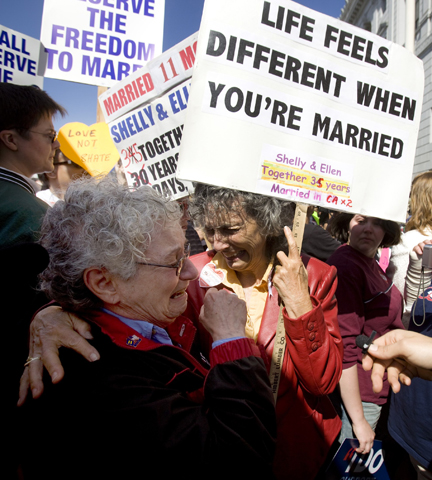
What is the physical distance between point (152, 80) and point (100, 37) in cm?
108

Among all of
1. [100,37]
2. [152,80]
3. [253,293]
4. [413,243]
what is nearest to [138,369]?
[253,293]

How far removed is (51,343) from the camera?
45.9 inches

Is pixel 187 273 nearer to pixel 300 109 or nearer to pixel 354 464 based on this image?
pixel 300 109

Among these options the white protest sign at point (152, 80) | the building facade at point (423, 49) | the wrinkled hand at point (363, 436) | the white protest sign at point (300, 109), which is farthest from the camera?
the building facade at point (423, 49)

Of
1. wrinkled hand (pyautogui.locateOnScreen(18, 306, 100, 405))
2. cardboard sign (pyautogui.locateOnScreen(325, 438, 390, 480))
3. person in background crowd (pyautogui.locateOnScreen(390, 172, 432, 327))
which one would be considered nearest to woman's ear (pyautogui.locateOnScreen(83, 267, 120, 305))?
wrinkled hand (pyautogui.locateOnScreen(18, 306, 100, 405))

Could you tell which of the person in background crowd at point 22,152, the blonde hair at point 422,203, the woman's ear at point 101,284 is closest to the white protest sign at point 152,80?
the person in background crowd at point 22,152

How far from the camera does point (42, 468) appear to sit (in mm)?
1039

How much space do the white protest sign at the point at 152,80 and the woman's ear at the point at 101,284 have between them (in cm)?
157

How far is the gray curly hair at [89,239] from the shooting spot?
51.1 inches

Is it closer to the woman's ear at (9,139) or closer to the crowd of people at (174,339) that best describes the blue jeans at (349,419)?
the crowd of people at (174,339)

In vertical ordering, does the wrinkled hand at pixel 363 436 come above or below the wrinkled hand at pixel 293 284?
below

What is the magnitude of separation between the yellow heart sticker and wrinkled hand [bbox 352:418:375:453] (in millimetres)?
2588

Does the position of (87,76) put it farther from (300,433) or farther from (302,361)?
(300,433)

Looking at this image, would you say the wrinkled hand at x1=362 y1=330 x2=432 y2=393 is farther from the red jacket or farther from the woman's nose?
the woman's nose
